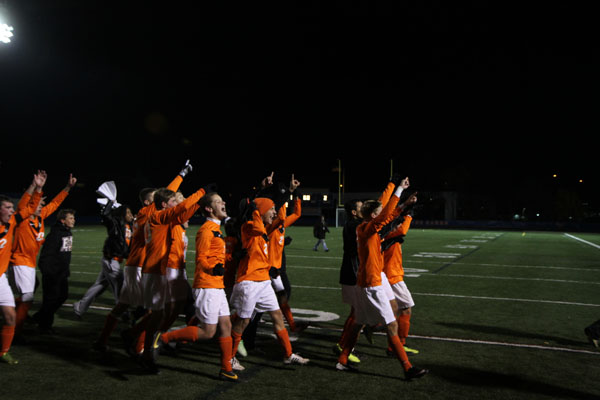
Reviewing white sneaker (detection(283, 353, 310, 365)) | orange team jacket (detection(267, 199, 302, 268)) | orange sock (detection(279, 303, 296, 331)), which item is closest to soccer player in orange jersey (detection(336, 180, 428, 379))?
white sneaker (detection(283, 353, 310, 365))

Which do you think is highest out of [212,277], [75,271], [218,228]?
[218,228]

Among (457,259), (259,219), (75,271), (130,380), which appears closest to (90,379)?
(130,380)

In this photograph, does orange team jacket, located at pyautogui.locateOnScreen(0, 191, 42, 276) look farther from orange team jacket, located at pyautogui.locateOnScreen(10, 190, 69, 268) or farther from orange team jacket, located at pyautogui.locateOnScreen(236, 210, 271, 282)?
orange team jacket, located at pyautogui.locateOnScreen(236, 210, 271, 282)

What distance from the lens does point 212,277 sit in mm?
4789

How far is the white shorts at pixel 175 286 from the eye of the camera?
508 cm

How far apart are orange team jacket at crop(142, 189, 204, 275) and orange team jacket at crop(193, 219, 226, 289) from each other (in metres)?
0.25

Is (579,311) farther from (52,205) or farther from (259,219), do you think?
(52,205)

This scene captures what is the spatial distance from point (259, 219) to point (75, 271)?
10.1m

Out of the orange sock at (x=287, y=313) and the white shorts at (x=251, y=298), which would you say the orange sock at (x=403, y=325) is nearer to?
the orange sock at (x=287, y=313)

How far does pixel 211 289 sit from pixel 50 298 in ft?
10.2

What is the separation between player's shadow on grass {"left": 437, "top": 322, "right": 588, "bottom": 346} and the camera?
647 centimetres

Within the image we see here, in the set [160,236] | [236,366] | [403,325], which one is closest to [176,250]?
[160,236]

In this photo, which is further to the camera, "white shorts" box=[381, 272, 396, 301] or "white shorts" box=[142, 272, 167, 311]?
"white shorts" box=[381, 272, 396, 301]

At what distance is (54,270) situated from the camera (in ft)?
22.0
